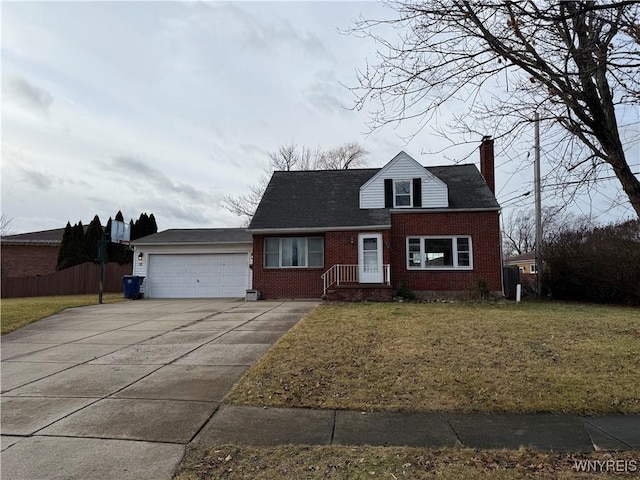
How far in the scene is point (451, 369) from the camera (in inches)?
234

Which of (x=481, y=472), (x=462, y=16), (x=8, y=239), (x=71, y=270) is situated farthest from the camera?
(x=8, y=239)

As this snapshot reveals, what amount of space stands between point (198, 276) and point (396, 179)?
1062cm

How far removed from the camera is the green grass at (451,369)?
4871 millimetres

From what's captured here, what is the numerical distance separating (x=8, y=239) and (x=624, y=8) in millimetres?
35994

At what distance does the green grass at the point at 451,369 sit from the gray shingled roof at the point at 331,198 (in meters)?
8.18

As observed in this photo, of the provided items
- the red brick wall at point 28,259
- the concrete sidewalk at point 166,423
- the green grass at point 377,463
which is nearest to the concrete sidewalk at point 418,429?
the concrete sidewalk at point 166,423

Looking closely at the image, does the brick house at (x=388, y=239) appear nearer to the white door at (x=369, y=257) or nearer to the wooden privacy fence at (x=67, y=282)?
the white door at (x=369, y=257)

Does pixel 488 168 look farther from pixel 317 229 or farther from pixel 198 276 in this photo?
pixel 198 276

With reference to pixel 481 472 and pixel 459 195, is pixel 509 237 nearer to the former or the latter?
pixel 459 195

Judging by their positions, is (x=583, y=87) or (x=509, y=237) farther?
(x=509, y=237)

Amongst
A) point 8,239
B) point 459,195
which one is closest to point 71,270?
point 8,239

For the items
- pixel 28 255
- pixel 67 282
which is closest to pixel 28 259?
pixel 28 255

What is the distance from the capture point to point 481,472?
324cm

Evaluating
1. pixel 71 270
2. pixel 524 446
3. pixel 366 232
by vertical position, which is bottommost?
pixel 524 446
